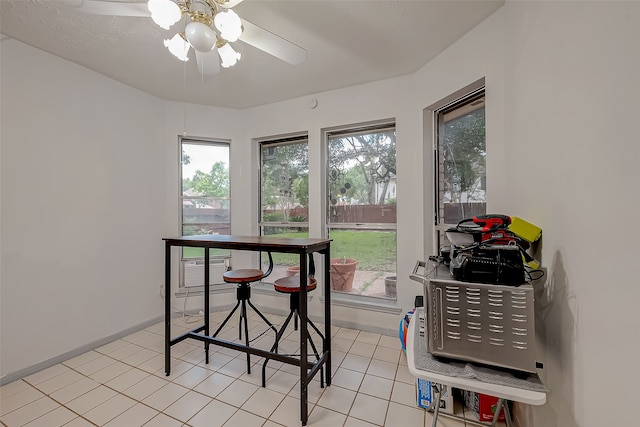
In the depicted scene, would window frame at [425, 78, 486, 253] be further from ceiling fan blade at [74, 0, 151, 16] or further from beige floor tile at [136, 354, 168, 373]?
beige floor tile at [136, 354, 168, 373]

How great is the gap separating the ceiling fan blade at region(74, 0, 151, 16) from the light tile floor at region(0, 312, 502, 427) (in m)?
2.35

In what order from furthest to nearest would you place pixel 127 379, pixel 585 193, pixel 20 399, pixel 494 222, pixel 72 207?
pixel 72 207 < pixel 127 379 < pixel 20 399 < pixel 494 222 < pixel 585 193

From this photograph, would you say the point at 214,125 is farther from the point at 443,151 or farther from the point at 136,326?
the point at 443,151

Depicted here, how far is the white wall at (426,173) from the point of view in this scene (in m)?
0.80

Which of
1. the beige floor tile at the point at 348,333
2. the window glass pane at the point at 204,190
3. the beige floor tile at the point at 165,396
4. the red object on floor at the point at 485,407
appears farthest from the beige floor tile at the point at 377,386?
the window glass pane at the point at 204,190

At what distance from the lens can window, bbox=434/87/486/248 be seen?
78.8 inches

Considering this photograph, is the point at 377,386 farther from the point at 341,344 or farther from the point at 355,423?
the point at 341,344

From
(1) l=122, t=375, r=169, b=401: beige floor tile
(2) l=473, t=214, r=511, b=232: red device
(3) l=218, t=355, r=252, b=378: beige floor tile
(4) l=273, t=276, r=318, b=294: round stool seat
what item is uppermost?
(2) l=473, t=214, r=511, b=232: red device

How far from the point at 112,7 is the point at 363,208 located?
245cm

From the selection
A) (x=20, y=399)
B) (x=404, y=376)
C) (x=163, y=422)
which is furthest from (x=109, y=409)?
(x=404, y=376)

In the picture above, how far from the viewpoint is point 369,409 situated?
1685 millimetres

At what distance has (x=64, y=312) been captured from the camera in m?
2.26

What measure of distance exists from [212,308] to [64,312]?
1392 mm

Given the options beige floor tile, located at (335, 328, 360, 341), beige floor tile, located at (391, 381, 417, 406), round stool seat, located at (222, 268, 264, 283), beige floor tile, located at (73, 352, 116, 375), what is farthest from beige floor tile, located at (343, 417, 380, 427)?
beige floor tile, located at (73, 352, 116, 375)
